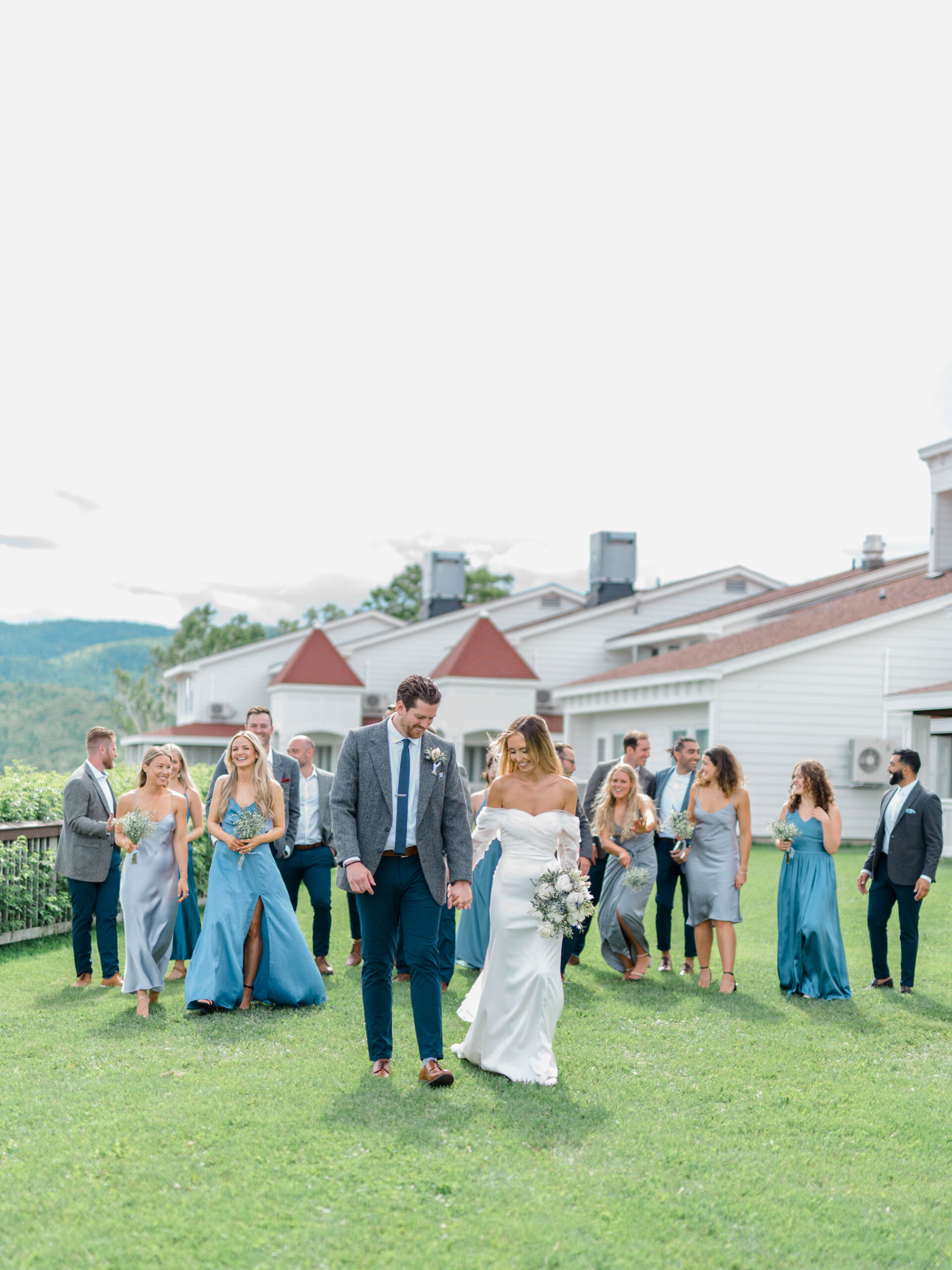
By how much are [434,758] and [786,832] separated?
441 centimetres

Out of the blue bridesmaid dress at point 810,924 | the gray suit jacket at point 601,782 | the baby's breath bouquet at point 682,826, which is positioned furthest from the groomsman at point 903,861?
the gray suit jacket at point 601,782

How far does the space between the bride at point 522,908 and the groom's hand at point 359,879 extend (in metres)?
0.98

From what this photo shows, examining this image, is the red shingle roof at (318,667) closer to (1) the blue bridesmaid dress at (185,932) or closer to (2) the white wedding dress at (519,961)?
(1) the blue bridesmaid dress at (185,932)

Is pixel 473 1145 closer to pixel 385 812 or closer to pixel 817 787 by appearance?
pixel 385 812

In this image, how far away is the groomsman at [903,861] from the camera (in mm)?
10578

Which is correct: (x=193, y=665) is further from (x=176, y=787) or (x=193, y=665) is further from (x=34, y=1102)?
(x=34, y=1102)

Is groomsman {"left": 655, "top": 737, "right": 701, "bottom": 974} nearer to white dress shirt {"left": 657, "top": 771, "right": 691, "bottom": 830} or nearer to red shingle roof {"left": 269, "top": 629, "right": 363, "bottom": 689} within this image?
white dress shirt {"left": 657, "top": 771, "right": 691, "bottom": 830}

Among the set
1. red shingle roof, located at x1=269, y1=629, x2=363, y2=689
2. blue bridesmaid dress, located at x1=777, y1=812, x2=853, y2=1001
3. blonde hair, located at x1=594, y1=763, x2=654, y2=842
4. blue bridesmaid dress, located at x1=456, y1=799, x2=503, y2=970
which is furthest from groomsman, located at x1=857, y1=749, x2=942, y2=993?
red shingle roof, located at x1=269, y1=629, x2=363, y2=689

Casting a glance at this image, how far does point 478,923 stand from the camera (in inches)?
453

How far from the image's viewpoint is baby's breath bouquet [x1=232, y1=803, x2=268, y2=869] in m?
9.38

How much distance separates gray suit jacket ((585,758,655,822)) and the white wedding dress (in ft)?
11.9

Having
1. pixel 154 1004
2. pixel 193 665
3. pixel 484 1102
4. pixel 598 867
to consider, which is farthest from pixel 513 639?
pixel 484 1102

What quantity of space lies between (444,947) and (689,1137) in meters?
4.23

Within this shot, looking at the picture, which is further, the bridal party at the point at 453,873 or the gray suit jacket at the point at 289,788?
the gray suit jacket at the point at 289,788
